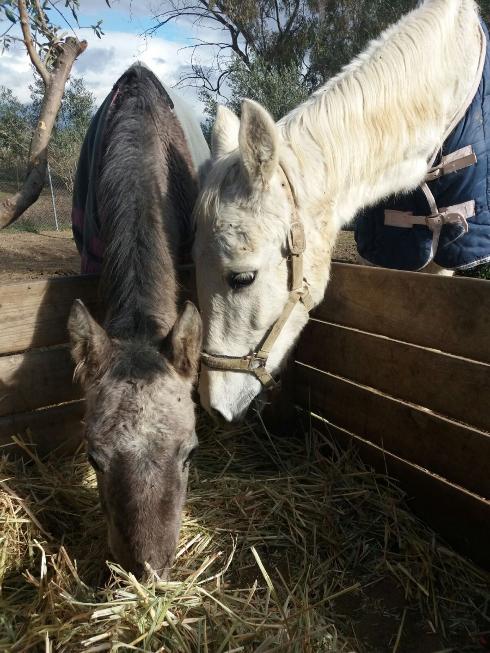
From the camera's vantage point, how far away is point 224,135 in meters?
2.57

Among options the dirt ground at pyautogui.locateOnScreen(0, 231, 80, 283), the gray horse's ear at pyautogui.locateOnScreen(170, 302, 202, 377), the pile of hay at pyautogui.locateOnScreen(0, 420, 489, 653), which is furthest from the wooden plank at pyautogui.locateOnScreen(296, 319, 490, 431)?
the dirt ground at pyautogui.locateOnScreen(0, 231, 80, 283)

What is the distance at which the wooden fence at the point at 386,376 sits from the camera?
215 centimetres

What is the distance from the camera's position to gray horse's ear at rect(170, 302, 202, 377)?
1.87m

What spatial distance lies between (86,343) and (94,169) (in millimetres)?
1513

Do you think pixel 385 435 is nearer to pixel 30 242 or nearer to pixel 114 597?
pixel 114 597

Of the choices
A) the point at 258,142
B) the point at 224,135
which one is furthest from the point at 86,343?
the point at 224,135

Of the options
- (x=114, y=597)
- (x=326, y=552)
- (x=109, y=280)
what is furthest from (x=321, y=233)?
(x=114, y=597)

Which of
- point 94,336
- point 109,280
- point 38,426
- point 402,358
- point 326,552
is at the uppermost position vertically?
point 109,280

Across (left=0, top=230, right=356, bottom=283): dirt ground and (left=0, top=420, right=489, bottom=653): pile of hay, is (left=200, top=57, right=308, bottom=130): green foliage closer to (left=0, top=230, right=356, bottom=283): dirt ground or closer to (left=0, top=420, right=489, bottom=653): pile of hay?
(left=0, top=230, right=356, bottom=283): dirt ground

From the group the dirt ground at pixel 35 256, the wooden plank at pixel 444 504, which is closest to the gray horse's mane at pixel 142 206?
the wooden plank at pixel 444 504

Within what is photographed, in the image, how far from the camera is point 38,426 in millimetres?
2688

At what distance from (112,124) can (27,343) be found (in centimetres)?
131

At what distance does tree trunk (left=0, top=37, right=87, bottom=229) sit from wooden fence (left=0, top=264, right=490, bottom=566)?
408mm

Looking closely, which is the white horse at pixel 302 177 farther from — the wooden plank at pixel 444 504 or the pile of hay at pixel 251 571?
the wooden plank at pixel 444 504
